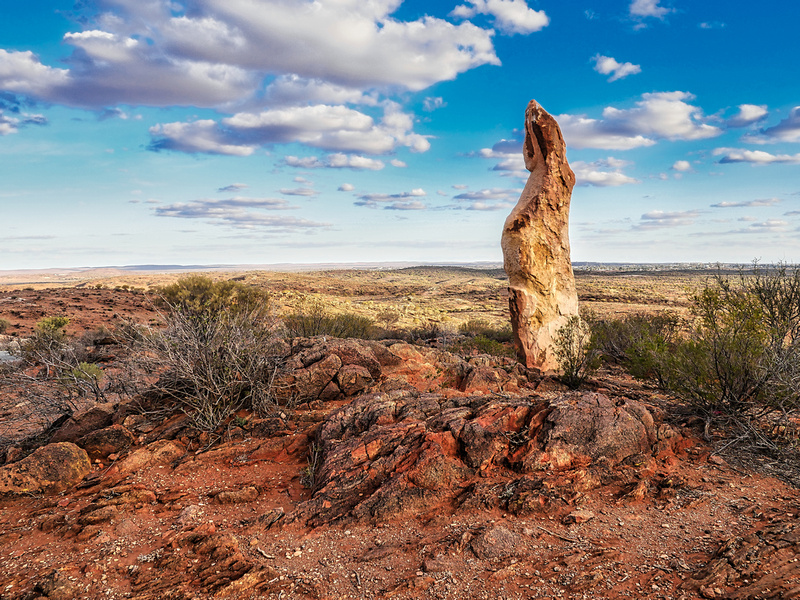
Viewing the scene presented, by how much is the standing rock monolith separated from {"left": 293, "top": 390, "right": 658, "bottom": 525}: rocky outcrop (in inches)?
230

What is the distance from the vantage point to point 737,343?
679 cm

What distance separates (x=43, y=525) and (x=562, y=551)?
533 centimetres

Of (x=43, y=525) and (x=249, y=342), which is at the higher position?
(x=249, y=342)

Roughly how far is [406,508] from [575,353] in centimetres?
739

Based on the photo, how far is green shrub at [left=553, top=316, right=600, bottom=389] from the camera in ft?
33.1

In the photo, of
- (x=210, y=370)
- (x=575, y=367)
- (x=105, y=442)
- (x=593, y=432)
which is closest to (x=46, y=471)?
(x=105, y=442)

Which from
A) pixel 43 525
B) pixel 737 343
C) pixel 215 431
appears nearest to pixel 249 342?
pixel 215 431

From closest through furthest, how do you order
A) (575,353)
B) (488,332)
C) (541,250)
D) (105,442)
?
(105,442) → (575,353) → (541,250) → (488,332)

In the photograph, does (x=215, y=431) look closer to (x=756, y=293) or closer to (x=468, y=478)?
(x=468, y=478)

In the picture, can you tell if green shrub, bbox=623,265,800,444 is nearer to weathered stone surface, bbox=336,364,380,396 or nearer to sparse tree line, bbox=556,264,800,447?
sparse tree line, bbox=556,264,800,447

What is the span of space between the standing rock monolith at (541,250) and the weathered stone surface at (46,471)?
943cm

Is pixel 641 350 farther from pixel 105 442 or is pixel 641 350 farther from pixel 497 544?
pixel 105 442

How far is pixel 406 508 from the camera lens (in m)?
4.84

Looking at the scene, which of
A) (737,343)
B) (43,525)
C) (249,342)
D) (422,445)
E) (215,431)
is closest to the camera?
(43,525)
